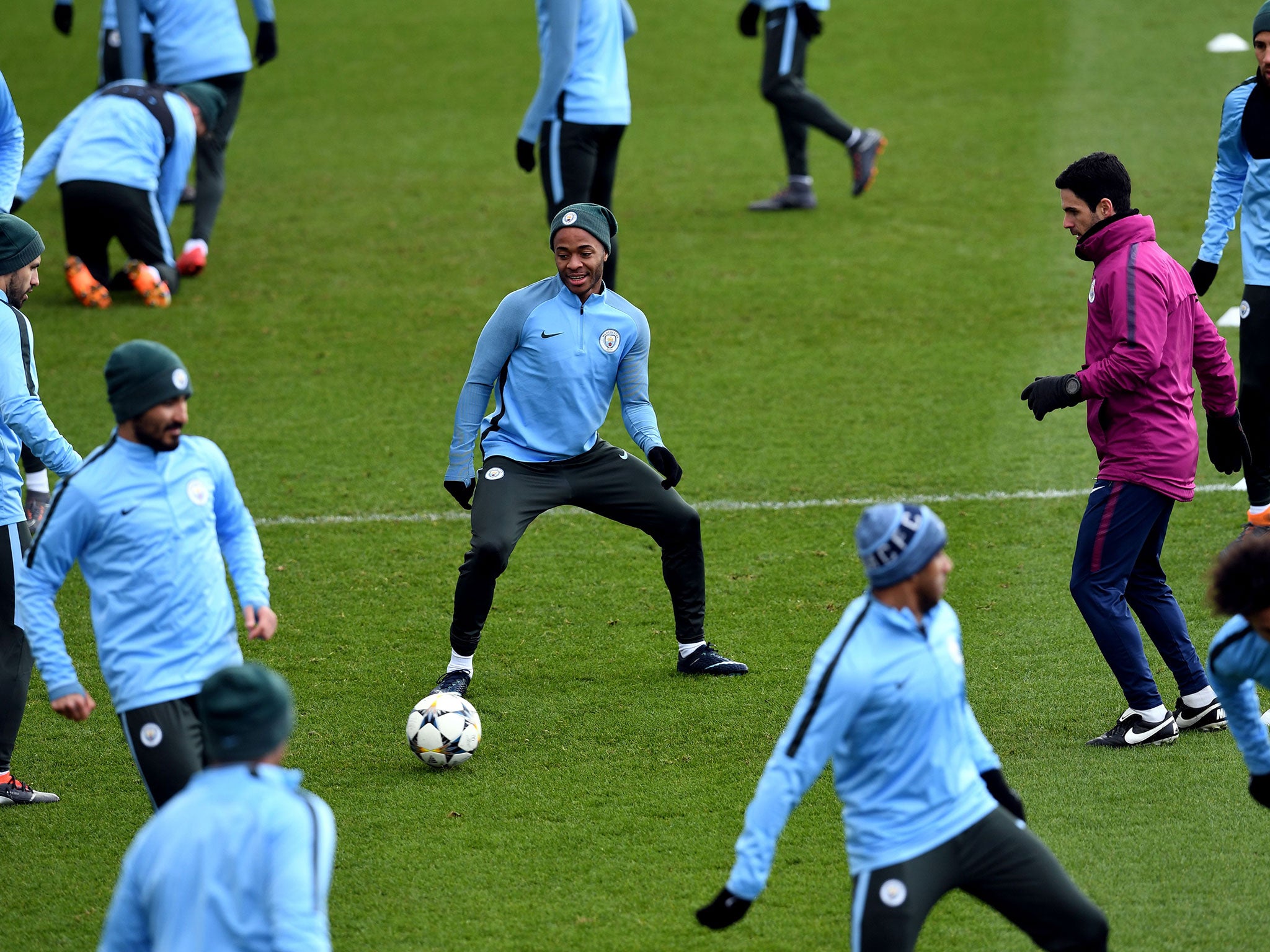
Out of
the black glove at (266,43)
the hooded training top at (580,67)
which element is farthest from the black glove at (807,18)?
the black glove at (266,43)

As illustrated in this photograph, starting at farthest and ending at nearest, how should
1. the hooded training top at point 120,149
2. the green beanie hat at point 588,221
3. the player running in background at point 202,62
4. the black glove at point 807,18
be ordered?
the black glove at point 807,18
the player running in background at point 202,62
the hooded training top at point 120,149
the green beanie hat at point 588,221

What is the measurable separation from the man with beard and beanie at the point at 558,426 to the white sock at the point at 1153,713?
69.1 inches

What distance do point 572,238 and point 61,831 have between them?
307 cm

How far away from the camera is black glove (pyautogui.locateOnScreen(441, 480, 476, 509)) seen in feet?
21.0

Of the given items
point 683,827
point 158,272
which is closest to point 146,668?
point 683,827

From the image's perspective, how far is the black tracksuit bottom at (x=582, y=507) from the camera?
629 centimetres

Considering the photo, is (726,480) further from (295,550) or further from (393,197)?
(393,197)

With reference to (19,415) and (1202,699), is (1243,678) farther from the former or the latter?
(19,415)

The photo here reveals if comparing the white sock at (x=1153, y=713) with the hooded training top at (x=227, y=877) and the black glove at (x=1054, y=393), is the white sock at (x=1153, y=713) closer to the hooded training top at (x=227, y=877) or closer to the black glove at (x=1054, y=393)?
the black glove at (x=1054, y=393)

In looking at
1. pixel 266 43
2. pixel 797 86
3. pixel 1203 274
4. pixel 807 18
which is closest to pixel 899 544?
pixel 1203 274

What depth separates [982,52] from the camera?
706 inches

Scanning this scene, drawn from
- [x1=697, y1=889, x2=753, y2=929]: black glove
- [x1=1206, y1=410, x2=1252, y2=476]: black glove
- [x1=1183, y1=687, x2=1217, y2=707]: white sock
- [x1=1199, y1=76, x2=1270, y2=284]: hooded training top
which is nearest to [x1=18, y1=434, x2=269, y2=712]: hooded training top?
[x1=697, y1=889, x2=753, y2=929]: black glove

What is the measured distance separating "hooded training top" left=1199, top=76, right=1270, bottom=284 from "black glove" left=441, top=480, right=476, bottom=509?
3850 millimetres

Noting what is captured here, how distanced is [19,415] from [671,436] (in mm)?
4911
